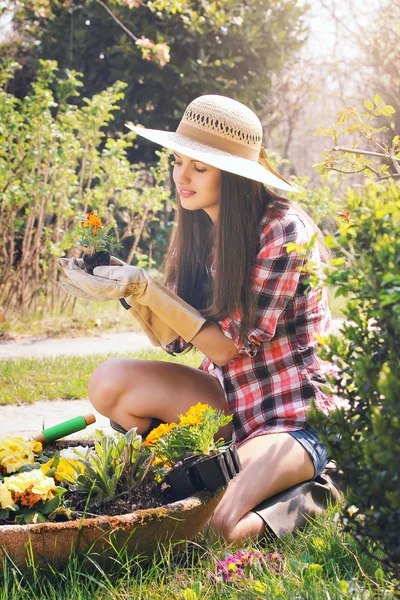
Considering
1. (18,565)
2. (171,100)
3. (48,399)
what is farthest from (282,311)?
(171,100)

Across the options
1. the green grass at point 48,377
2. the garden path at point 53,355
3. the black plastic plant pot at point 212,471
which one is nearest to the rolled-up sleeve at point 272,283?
the black plastic plant pot at point 212,471

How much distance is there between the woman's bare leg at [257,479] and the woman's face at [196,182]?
2.61 ft

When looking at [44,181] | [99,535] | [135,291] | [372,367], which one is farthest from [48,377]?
[372,367]

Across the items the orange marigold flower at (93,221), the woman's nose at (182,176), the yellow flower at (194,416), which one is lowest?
the yellow flower at (194,416)

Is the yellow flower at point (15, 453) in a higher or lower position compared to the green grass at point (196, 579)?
higher

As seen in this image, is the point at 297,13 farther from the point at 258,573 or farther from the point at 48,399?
the point at 258,573

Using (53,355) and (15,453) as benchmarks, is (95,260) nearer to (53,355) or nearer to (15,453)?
(15,453)

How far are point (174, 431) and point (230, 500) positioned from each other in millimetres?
307

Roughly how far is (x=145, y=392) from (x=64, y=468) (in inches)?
22.9

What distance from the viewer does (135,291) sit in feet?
7.62

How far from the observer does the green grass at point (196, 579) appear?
5.20 ft

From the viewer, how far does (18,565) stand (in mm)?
1675

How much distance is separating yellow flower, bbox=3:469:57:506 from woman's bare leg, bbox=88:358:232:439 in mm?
736

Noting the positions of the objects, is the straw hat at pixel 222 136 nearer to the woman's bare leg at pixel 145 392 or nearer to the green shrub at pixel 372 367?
the woman's bare leg at pixel 145 392
